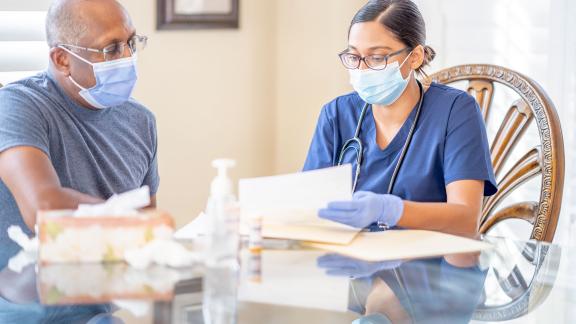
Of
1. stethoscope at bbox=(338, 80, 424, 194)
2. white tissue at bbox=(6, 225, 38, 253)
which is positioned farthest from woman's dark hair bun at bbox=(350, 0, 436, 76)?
white tissue at bbox=(6, 225, 38, 253)

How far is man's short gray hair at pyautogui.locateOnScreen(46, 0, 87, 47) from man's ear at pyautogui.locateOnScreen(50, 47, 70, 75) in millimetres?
21

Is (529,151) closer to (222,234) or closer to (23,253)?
(222,234)

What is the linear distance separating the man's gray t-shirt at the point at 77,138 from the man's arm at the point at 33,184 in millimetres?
31

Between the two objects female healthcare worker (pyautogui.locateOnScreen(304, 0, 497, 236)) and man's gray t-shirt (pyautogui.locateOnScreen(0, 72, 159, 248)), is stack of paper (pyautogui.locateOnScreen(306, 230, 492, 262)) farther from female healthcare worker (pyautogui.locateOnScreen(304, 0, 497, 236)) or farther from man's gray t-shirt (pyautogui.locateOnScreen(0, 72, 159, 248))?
man's gray t-shirt (pyautogui.locateOnScreen(0, 72, 159, 248))

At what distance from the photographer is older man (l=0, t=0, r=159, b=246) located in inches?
80.4

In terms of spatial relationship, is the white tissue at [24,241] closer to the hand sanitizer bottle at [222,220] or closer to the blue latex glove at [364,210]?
the hand sanitizer bottle at [222,220]

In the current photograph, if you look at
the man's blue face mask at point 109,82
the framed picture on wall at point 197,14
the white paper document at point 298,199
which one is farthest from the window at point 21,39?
the white paper document at point 298,199

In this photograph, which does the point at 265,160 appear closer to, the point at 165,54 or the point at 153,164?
the point at 165,54

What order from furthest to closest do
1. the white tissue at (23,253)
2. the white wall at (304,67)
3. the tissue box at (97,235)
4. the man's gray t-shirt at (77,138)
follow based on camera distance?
the white wall at (304,67)
the man's gray t-shirt at (77,138)
the white tissue at (23,253)
the tissue box at (97,235)

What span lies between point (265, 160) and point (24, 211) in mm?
2117

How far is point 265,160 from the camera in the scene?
3.92 metres

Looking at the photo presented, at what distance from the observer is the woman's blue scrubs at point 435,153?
2.14 m

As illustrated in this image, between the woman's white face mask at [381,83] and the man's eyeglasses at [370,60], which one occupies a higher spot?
the man's eyeglasses at [370,60]

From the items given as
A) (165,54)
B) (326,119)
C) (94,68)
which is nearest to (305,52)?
(165,54)
